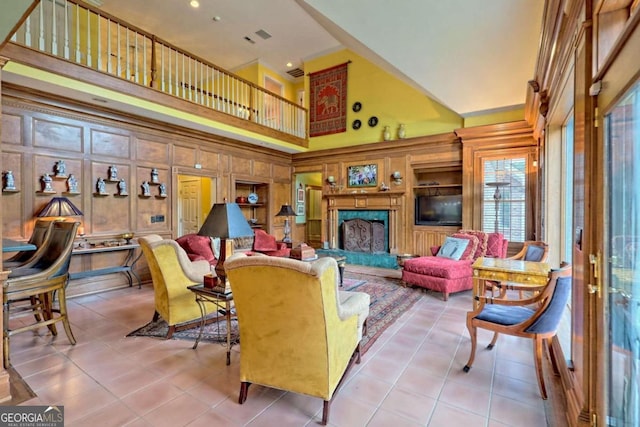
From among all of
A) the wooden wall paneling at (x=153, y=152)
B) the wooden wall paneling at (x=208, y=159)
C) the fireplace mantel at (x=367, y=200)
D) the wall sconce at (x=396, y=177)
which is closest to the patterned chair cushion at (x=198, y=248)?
the wooden wall paneling at (x=153, y=152)

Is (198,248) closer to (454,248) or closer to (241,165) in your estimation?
(241,165)

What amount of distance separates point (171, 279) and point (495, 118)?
20.5 ft

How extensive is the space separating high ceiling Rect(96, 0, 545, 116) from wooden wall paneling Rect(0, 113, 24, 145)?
3.35 m

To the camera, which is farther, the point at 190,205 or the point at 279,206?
the point at 279,206

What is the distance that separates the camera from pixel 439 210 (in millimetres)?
6652

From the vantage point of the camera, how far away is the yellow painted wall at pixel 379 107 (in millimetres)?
6656

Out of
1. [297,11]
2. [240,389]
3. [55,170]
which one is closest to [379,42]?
[297,11]

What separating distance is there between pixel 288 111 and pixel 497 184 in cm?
522

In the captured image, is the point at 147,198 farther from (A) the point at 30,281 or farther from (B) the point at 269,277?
(B) the point at 269,277

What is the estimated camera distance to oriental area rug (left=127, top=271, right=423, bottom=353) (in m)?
3.04

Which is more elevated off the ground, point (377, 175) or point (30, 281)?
point (377, 175)

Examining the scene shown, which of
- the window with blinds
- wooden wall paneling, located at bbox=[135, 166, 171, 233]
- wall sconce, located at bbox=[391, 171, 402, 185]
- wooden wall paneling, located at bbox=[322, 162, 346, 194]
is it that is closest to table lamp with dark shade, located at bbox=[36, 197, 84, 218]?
wooden wall paneling, located at bbox=[135, 166, 171, 233]

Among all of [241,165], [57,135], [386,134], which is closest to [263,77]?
[241,165]

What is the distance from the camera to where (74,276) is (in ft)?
13.8
